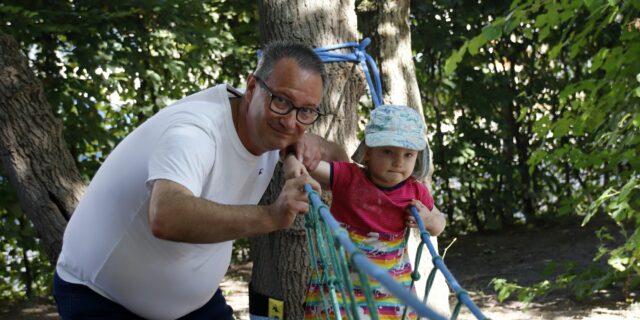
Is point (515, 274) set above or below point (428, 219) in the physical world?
below

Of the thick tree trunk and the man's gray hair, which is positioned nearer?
the man's gray hair

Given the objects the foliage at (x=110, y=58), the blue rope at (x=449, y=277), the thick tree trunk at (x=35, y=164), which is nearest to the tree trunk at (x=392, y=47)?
the foliage at (x=110, y=58)

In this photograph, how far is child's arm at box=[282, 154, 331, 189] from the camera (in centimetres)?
235

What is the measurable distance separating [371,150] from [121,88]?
4.33 meters

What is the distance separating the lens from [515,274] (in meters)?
6.89

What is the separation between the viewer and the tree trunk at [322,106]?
3.29 m

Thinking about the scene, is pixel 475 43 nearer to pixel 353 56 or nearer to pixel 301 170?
pixel 353 56

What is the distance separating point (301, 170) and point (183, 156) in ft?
1.56

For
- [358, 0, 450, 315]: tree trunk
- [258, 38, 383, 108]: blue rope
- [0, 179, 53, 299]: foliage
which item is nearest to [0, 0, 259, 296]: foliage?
[0, 179, 53, 299]: foliage

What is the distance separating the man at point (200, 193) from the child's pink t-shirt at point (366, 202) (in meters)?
0.41

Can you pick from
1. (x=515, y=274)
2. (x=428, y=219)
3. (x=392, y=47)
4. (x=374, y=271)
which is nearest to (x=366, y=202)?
(x=428, y=219)

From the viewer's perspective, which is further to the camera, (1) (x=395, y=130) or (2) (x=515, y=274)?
(2) (x=515, y=274)

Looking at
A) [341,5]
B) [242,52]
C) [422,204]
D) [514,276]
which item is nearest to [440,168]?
[514,276]

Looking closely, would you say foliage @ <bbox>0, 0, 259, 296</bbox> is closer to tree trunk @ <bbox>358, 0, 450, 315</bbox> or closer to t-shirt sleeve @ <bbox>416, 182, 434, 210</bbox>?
tree trunk @ <bbox>358, 0, 450, 315</bbox>
